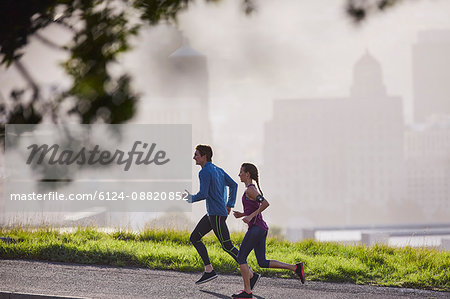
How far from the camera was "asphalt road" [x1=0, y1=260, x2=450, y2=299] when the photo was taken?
23.1 ft

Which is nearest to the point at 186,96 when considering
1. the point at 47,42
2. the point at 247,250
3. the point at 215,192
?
the point at 47,42

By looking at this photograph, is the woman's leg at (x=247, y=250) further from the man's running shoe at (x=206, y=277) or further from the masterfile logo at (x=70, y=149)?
the masterfile logo at (x=70, y=149)

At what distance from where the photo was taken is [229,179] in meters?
7.12

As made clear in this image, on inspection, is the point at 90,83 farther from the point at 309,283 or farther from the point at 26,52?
the point at 309,283

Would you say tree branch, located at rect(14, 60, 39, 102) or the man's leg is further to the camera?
tree branch, located at rect(14, 60, 39, 102)

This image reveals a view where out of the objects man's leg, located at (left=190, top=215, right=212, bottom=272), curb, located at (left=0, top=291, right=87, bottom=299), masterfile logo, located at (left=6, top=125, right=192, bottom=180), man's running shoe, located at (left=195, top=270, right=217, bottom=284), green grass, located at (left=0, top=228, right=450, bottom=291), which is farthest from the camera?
masterfile logo, located at (left=6, top=125, right=192, bottom=180)

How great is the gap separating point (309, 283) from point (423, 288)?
1644 millimetres

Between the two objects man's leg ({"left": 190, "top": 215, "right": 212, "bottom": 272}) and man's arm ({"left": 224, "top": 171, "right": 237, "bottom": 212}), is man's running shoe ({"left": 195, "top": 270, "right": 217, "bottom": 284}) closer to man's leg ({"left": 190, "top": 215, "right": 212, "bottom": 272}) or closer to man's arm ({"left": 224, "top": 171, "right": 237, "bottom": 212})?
man's leg ({"left": 190, "top": 215, "right": 212, "bottom": 272})

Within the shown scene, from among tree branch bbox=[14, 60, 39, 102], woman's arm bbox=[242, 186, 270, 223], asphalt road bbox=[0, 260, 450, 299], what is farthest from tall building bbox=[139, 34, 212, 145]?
woman's arm bbox=[242, 186, 270, 223]

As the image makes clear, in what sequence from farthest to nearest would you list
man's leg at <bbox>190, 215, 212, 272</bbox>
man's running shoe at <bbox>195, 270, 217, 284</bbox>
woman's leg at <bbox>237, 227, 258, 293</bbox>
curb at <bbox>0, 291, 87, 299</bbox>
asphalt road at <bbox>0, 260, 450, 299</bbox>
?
man's running shoe at <bbox>195, 270, 217, 284</bbox>, man's leg at <bbox>190, 215, 212, 272</bbox>, asphalt road at <bbox>0, 260, 450, 299</bbox>, curb at <bbox>0, 291, 87, 299</bbox>, woman's leg at <bbox>237, 227, 258, 293</bbox>

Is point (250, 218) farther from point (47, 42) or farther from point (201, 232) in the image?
point (47, 42)

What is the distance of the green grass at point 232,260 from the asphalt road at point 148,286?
1.36 ft

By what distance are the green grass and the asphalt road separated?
1.36 ft

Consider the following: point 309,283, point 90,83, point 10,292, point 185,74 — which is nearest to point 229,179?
point 309,283
